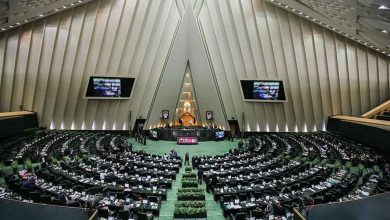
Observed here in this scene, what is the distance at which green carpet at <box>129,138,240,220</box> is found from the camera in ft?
45.9

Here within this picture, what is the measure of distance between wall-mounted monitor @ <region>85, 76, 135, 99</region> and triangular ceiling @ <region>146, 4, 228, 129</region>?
393 cm

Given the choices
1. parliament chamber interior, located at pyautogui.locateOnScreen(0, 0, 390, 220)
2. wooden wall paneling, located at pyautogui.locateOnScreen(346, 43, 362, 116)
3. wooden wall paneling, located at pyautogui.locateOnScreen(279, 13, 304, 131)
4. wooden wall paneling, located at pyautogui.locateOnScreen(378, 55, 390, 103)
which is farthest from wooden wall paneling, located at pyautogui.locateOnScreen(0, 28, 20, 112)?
wooden wall paneling, located at pyautogui.locateOnScreen(378, 55, 390, 103)

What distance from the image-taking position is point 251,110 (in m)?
37.1

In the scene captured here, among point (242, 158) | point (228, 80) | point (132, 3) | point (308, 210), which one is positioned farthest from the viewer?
point (228, 80)

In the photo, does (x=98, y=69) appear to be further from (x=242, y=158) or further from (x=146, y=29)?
(x=242, y=158)

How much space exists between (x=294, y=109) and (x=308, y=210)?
96.2 ft

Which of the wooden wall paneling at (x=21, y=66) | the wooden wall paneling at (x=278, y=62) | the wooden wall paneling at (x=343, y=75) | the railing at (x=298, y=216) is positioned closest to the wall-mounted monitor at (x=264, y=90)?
the wooden wall paneling at (x=278, y=62)

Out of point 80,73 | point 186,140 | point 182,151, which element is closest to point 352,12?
point 182,151

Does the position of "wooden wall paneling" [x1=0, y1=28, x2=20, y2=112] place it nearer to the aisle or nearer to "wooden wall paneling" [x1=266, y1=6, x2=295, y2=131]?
the aisle

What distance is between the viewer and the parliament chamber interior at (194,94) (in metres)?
18.6

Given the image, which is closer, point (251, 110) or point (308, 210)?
point (308, 210)

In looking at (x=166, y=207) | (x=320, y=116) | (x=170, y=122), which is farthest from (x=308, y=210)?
(x=170, y=122)

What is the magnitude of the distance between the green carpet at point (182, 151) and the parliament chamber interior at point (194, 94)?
20 centimetres

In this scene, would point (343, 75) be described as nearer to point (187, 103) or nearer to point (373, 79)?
point (373, 79)
